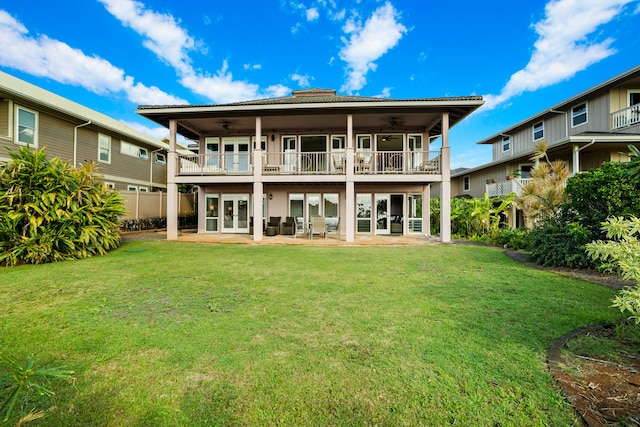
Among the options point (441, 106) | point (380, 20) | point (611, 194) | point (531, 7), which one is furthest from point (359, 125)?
point (531, 7)

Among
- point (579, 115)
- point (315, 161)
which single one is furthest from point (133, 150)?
point (579, 115)

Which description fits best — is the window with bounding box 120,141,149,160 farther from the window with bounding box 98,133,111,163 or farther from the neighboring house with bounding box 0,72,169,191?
the window with bounding box 98,133,111,163

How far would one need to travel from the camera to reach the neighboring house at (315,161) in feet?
37.8

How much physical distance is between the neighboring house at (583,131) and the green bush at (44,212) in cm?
1609

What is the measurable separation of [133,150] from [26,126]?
638cm

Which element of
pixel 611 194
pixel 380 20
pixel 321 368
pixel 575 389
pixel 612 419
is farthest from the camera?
pixel 380 20

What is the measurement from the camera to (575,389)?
2199 millimetres

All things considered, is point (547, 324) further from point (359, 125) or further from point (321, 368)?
point (359, 125)

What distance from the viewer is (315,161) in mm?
13430

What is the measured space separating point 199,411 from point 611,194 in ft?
26.9

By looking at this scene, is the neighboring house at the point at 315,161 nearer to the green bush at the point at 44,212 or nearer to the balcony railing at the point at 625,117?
the green bush at the point at 44,212

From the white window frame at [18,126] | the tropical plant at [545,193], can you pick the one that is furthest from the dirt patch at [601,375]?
the white window frame at [18,126]

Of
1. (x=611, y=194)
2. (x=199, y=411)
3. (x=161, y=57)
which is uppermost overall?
(x=161, y=57)

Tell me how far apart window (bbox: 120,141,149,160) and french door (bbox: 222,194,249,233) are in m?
7.77
